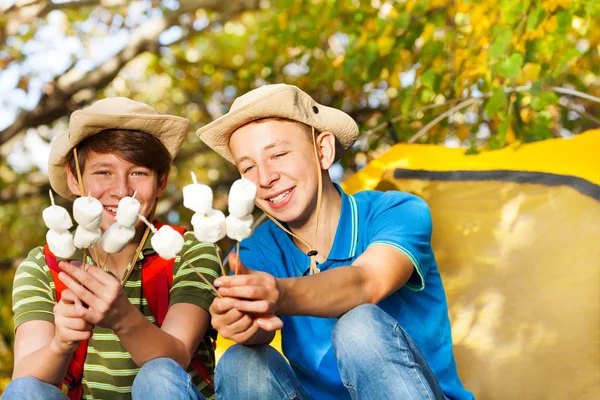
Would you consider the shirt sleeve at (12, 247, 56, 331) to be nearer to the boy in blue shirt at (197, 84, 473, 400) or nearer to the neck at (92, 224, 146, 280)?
the neck at (92, 224, 146, 280)

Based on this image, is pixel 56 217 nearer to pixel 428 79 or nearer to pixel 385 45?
pixel 428 79

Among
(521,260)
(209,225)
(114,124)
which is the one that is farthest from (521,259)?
(209,225)

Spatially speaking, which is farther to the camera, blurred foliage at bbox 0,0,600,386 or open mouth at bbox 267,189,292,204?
blurred foliage at bbox 0,0,600,386

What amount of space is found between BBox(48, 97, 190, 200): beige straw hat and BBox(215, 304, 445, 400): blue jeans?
733mm

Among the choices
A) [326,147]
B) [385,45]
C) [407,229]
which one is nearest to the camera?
[407,229]

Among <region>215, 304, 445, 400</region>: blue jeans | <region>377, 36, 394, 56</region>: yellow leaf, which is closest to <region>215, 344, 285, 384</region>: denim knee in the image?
<region>215, 304, 445, 400</region>: blue jeans

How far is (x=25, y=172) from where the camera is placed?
20.8 ft

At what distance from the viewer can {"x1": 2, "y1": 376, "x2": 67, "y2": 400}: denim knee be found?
1710 mm

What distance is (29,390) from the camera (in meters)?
1.71

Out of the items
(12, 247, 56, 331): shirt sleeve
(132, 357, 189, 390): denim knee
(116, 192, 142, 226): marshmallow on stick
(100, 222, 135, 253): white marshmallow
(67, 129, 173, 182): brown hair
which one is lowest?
(12, 247, 56, 331): shirt sleeve

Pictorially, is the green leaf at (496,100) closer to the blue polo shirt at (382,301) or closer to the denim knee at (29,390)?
the blue polo shirt at (382,301)

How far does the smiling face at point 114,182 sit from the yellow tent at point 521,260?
0.83 metres

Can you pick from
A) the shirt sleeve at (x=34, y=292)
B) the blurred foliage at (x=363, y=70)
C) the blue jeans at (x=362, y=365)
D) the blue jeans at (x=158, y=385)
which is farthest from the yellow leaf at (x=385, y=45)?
the blue jeans at (x=158, y=385)

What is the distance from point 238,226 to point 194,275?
0.63 metres
